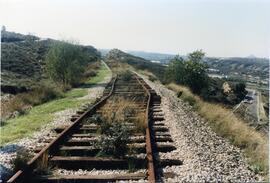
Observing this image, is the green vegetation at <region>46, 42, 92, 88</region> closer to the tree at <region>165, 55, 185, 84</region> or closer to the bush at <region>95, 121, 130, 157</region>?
the tree at <region>165, 55, 185, 84</region>

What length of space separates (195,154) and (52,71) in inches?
885

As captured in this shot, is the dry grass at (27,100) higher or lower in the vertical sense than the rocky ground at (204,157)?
lower

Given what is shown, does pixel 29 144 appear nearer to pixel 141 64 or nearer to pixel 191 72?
pixel 191 72

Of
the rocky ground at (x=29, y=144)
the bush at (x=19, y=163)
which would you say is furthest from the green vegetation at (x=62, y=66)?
the bush at (x=19, y=163)

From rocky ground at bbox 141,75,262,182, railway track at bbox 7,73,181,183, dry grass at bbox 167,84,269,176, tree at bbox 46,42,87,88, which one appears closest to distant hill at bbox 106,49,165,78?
tree at bbox 46,42,87,88

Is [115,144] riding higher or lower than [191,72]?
higher

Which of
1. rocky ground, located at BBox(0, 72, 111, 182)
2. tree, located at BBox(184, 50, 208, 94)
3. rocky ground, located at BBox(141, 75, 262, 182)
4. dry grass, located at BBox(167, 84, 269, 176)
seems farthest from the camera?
tree, located at BBox(184, 50, 208, 94)

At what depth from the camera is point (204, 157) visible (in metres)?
7.49

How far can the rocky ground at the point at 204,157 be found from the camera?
251 inches

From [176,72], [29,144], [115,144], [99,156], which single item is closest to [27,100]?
[29,144]

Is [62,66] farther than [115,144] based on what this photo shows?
Yes

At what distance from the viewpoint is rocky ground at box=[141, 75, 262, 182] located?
639cm

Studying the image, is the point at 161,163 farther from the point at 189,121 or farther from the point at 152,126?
the point at 189,121

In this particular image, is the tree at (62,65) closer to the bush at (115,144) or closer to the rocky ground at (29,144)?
the rocky ground at (29,144)
